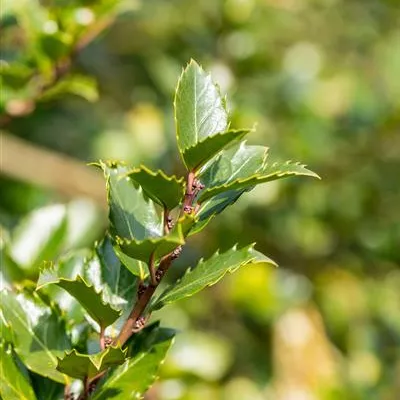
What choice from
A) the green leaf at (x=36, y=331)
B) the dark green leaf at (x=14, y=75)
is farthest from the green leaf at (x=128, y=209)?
the dark green leaf at (x=14, y=75)

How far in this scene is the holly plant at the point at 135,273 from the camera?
0.54 metres

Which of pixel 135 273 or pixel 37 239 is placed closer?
pixel 135 273

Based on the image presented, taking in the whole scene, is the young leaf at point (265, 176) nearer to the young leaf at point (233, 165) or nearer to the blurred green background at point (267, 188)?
the young leaf at point (233, 165)

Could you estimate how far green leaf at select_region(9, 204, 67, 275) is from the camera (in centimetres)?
92

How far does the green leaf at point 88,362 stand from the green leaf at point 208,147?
0.13 m

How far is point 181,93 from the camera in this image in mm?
588

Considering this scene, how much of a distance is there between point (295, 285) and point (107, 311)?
4.96 ft

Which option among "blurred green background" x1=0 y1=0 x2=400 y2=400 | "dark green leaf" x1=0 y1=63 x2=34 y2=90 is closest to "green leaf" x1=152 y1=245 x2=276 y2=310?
A: "dark green leaf" x1=0 y1=63 x2=34 y2=90

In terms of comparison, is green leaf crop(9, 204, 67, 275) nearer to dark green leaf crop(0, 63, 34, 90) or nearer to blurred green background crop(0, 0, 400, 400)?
dark green leaf crop(0, 63, 34, 90)

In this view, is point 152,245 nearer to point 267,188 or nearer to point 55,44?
Result: point 55,44

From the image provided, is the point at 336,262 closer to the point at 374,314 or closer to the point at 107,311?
the point at 374,314

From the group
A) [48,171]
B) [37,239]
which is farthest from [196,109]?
[48,171]

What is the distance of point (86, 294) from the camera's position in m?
0.56

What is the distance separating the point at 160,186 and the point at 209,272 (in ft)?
0.23
